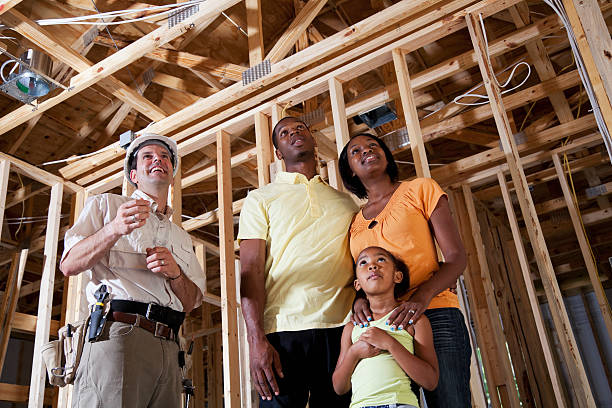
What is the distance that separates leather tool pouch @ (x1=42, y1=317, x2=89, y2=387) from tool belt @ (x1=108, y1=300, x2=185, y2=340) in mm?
118

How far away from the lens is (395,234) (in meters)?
1.90

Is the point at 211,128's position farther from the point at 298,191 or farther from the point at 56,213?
the point at 298,191

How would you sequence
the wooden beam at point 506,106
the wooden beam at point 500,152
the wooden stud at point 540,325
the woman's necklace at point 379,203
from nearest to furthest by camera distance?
the woman's necklace at point 379,203, the wooden stud at point 540,325, the wooden beam at point 506,106, the wooden beam at point 500,152

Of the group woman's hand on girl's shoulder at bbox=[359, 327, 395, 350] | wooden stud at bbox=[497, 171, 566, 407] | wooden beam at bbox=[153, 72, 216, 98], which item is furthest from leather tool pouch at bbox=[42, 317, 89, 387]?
wooden beam at bbox=[153, 72, 216, 98]

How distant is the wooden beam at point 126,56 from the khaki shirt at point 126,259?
4.97 ft

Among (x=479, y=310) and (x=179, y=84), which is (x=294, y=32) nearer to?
(x=179, y=84)

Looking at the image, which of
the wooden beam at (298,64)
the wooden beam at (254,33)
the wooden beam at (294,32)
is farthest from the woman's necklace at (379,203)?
the wooden beam at (254,33)

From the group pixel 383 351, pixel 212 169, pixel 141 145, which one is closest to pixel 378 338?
pixel 383 351

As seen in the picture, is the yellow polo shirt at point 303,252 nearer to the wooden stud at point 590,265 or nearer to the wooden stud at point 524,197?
the wooden stud at point 524,197

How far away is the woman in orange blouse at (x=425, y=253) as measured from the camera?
1728mm

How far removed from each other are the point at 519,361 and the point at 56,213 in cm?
460

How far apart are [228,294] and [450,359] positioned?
1978 mm

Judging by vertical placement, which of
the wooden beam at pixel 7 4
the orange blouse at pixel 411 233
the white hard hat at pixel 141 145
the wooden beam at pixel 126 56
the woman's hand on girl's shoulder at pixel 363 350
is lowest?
the woman's hand on girl's shoulder at pixel 363 350

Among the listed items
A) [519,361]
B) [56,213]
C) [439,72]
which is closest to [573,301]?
[519,361]
